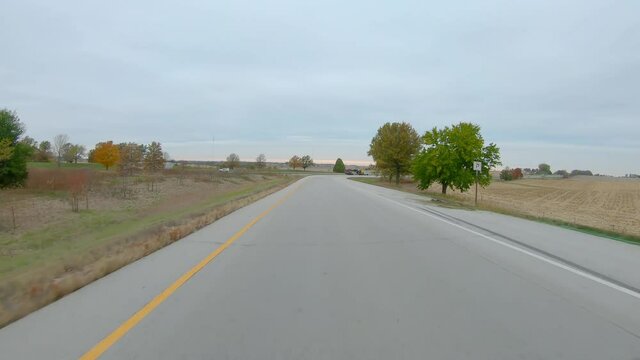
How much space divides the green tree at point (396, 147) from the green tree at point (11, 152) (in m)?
43.6

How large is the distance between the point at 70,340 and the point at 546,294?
5.66m

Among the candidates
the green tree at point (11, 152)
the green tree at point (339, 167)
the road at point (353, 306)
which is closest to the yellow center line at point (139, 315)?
the road at point (353, 306)

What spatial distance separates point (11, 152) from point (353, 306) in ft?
160

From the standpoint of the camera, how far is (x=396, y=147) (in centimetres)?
7075

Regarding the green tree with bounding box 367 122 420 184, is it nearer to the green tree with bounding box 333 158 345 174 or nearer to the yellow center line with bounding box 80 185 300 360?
the yellow center line with bounding box 80 185 300 360

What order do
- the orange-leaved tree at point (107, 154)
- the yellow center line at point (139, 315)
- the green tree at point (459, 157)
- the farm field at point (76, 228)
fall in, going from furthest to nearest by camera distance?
the orange-leaved tree at point (107, 154) → the green tree at point (459, 157) → the farm field at point (76, 228) → the yellow center line at point (139, 315)

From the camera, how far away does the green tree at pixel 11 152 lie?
4572cm

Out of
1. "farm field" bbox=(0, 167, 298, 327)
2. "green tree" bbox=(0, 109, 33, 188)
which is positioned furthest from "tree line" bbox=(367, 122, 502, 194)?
"green tree" bbox=(0, 109, 33, 188)

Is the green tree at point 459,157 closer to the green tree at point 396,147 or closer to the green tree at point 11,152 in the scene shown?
the green tree at point 396,147

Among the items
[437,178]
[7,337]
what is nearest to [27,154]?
[437,178]

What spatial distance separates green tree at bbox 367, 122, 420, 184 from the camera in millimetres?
70812

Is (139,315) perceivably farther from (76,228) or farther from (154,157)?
(154,157)

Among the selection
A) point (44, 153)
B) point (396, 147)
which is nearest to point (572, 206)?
point (396, 147)

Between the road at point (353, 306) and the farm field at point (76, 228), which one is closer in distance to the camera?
the road at point (353, 306)
